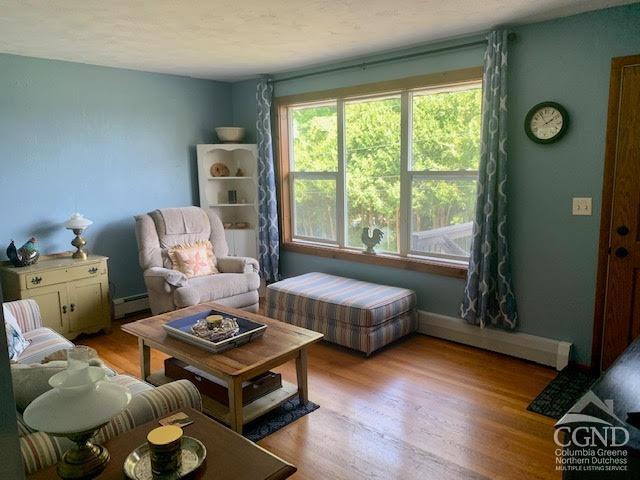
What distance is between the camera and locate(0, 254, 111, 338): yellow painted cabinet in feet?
12.0

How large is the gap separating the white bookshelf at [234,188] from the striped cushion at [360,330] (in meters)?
Answer: 1.44

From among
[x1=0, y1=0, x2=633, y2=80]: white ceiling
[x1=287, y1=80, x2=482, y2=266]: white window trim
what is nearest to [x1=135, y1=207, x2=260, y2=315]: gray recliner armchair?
[x1=287, y1=80, x2=482, y2=266]: white window trim

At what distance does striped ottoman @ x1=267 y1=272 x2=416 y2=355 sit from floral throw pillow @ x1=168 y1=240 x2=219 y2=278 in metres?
0.74

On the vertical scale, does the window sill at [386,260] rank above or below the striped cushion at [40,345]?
above

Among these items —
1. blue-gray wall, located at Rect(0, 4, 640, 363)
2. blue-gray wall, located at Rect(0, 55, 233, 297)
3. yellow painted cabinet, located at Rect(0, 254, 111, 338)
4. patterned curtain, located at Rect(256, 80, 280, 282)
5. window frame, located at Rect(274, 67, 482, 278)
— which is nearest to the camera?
blue-gray wall, located at Rect(0, 4, 640, 363)

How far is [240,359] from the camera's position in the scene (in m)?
2.47

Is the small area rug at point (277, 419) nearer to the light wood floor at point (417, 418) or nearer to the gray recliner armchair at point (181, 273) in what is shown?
the light wood floor at point (417, 418)

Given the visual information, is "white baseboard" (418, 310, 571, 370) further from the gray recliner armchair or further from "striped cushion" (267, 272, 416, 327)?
the gray recliner armchair

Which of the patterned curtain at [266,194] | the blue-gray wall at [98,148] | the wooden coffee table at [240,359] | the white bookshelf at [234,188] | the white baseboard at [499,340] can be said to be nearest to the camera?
the wooden coffee table at [240,359]

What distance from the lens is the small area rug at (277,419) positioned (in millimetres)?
2539

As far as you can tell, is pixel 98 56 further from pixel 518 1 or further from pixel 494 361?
pixel 494 361

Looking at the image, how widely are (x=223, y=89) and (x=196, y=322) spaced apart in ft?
10.7

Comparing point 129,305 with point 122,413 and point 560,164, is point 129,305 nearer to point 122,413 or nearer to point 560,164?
point 122,413

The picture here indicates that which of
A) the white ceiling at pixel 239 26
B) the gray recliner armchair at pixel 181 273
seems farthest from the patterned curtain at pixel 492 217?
the gray recliner armchair at pixel 181 273
